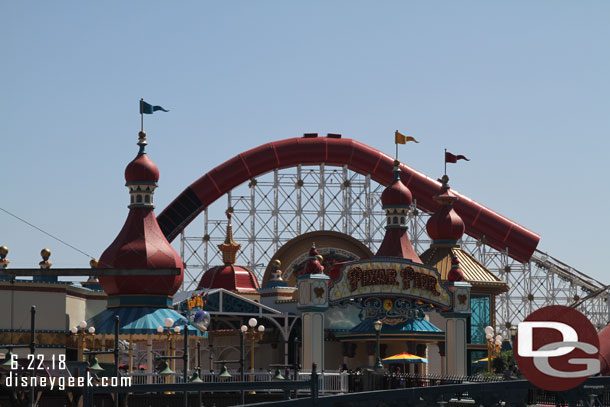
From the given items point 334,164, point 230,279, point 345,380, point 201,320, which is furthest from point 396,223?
point 334,164

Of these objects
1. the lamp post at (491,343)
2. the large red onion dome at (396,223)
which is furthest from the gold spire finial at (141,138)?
the lamp post at (491,343)

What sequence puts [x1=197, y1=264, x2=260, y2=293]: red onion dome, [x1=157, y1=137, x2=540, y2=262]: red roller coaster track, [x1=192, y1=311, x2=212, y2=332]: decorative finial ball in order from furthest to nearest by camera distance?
[x1=157, y1=137, x2=540, y2=262]: red roller coaster track, [x1=197, y1=264, x2=260, y2=293]: red onion dome, [x1=192, y1=311, x2=212, y2=332]: decorative finial ball

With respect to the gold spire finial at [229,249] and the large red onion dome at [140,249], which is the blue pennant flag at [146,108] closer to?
the large red onion dome at [140,249]

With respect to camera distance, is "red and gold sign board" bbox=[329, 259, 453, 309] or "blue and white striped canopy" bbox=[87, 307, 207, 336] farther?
"red and gold sign board" bbox=[329, 259, 453, 309]

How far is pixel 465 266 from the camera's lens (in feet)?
180

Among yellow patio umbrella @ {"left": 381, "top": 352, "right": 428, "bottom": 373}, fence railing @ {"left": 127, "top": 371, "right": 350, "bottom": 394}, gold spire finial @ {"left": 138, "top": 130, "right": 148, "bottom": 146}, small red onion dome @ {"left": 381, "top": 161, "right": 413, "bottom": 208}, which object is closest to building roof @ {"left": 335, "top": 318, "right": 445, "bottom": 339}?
yellow patio umbrella @ {"left": 381, "top": 352, "right": 428, "bottom": 373}

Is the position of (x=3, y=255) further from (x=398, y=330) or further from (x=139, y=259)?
(x=398, y=330)

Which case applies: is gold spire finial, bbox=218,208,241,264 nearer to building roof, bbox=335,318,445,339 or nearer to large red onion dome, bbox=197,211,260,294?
large red onion dome, bbox=197,211,260,294

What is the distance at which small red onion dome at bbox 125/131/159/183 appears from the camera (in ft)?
146

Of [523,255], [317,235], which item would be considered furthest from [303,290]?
[523,255]

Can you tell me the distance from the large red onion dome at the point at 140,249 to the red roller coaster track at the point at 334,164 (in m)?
18.4

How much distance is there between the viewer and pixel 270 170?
64.6 m

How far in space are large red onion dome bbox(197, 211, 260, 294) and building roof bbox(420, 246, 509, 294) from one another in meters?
8.76

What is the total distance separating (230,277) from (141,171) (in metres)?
12.9
